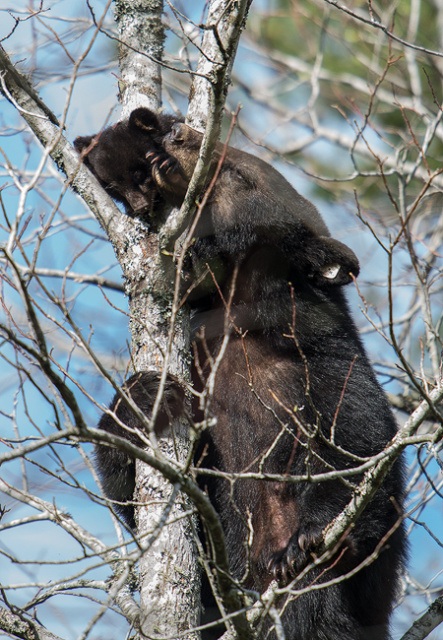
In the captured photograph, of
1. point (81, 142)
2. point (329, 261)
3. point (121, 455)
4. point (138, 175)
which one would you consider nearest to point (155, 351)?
point (121, 455)

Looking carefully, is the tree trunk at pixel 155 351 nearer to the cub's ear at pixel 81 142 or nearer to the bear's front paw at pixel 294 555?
the cub's ear at pixel 81 142

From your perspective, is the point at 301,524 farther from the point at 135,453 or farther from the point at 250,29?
the point at 250,29

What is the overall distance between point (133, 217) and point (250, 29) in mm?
9934

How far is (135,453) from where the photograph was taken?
1894 mm

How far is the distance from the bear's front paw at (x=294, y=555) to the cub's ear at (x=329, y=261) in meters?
1.41

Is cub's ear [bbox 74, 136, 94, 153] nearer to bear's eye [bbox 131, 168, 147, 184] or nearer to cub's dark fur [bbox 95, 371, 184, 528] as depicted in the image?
bear's eye [bbox 131, 168, 147, 184]

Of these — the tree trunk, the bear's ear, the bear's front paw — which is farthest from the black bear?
the tree trunk

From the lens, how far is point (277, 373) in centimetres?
390

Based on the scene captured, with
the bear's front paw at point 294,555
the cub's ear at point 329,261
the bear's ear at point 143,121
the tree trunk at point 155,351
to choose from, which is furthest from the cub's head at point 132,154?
the bear's front paw at point 294,555

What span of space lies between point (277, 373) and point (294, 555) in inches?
40.9

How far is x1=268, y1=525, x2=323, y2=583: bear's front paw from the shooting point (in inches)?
126

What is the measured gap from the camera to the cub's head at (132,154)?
3715 millimetres

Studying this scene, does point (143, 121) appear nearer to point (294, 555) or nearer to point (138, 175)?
point (138, 175)

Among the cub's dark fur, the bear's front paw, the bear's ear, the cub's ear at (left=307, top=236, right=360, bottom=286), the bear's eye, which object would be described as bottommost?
the bear's front paw
